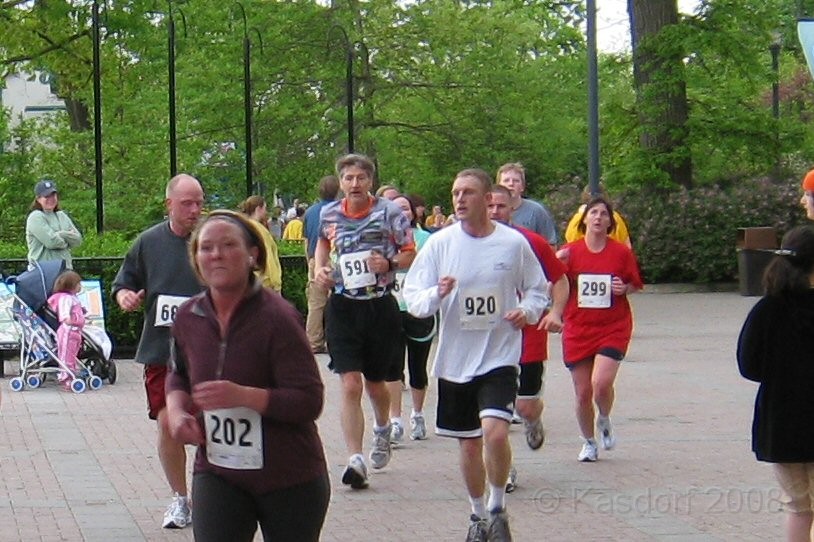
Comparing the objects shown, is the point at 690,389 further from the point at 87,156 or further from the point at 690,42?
the point at 87,156

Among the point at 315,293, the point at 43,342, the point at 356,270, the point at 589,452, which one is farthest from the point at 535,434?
the point at 315,293

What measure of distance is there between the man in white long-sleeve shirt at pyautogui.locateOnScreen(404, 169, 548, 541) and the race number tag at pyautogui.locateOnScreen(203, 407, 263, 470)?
Result: 9.45 ft

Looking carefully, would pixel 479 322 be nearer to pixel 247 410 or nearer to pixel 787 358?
pixel 787 358

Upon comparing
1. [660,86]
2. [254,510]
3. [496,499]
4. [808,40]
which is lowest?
[496,499]

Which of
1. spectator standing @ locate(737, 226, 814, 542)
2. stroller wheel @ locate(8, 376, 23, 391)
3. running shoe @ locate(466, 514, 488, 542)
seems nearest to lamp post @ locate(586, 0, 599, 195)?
stroller wheel @ locate(8, 376, 23, 391)

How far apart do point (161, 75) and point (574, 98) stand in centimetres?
1382

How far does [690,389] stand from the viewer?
49.3 feet

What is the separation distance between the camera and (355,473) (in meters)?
9.59

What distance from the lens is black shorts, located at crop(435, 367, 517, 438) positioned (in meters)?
7.88

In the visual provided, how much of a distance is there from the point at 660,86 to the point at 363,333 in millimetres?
20512

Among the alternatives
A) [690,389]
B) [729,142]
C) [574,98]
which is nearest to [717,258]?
[729,142]

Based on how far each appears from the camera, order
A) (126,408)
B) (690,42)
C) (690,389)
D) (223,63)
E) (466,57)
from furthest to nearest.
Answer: (466,57) < (223,63) < (690,42) < (690,389) < (126,408)

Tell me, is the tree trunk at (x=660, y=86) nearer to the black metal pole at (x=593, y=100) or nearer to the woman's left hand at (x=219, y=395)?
the black metal pole at (x=593, y=100)

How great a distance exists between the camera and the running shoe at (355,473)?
9581 millimetres
